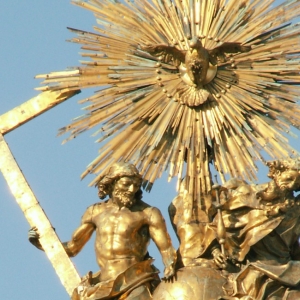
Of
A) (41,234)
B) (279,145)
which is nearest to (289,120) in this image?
(279,145)

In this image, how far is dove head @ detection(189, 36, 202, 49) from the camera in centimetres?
3791

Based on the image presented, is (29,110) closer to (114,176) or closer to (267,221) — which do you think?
(114,176)

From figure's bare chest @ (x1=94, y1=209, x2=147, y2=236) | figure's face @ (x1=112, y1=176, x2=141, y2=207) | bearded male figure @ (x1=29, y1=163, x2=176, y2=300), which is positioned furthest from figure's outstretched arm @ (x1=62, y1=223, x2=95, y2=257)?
figure's face @ (x1=112, y1=176, x2=141, y2=207)

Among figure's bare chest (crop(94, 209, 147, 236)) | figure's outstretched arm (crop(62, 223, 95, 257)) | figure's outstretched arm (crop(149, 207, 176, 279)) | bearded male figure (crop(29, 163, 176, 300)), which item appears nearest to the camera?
bearded male figure (crop(29, 163, 176, 300))

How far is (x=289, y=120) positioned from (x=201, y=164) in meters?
0.98

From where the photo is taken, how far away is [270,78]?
3800 cm

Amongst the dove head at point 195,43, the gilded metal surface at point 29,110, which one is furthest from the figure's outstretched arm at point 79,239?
the dove head at point 195,43

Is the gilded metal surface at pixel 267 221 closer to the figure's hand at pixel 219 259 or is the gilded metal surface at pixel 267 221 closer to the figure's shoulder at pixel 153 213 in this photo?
the figure's hand at pixel 219 259

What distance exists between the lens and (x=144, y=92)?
125 ft

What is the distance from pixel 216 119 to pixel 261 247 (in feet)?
4.76

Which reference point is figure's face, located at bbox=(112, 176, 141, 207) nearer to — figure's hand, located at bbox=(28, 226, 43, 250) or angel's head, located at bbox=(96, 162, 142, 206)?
angel's head, located at bbox=(96, 162, 142, 206)

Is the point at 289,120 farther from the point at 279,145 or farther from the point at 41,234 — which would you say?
the point at 41,234

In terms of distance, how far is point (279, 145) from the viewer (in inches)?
1484

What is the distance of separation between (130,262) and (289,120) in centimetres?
214
